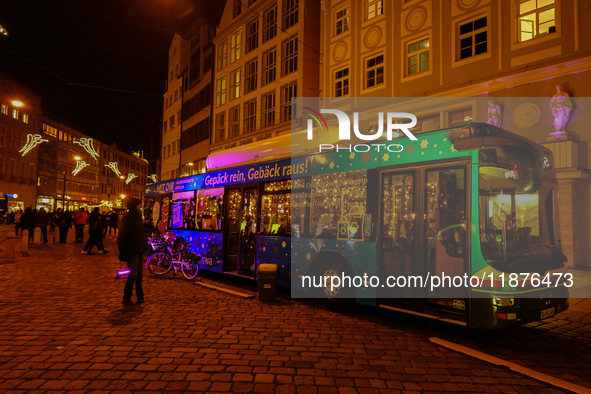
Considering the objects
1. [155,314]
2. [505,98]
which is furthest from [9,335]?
[505,98]

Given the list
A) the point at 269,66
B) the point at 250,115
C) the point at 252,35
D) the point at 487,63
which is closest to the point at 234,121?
the point at 250,115

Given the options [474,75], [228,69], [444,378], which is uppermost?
[228,69]

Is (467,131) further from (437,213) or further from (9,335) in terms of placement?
(9,335)

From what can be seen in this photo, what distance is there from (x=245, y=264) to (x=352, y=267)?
11.6 ft

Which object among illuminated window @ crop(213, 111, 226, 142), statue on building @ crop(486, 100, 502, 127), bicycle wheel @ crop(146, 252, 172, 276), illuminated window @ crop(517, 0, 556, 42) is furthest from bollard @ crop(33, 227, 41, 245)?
illuminated window @ crop(517, 0, 556, 42)

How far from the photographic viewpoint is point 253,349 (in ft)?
16.9

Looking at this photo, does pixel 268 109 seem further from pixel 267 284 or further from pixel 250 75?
pixel 267 284

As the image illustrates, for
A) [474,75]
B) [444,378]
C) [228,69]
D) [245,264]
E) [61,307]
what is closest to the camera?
[444,378]

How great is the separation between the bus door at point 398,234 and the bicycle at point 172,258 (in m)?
6.03

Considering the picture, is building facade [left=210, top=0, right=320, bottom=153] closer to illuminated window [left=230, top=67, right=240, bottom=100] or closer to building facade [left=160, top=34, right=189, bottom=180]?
illuminated window [left=230, top=67, right=240, bottom=100]

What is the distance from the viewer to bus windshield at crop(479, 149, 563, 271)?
5.46 meters

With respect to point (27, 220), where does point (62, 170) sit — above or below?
above

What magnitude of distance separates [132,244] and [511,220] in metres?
Answer: 6.40

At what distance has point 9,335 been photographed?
5527mm
